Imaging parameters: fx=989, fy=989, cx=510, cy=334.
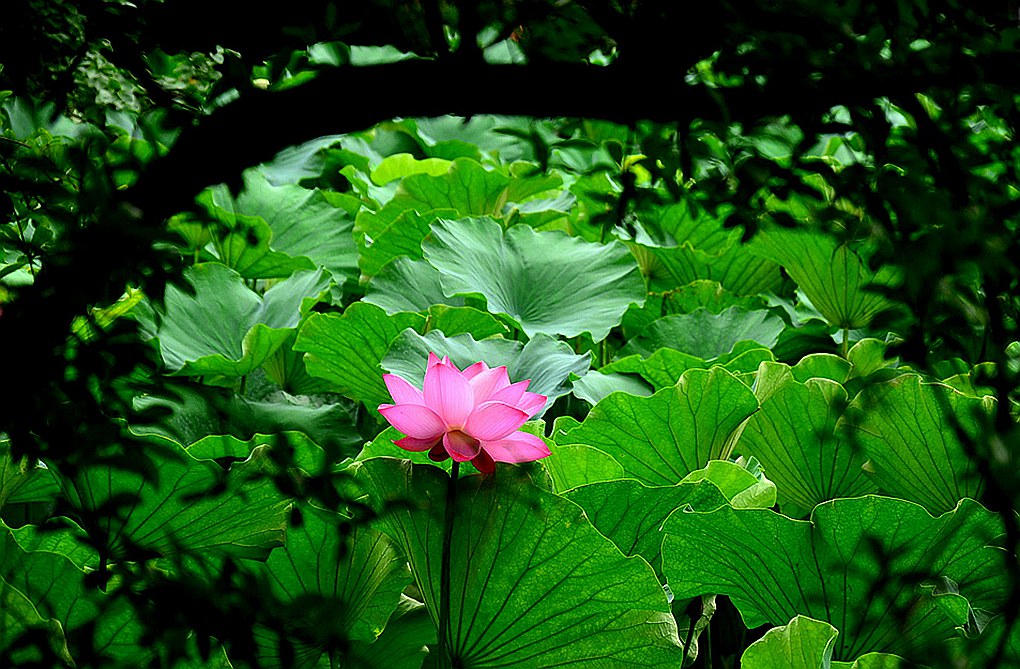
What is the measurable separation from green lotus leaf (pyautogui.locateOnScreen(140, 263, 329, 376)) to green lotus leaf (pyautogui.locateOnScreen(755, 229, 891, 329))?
A: 2.06 ft

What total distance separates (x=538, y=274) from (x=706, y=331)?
251 millimetres

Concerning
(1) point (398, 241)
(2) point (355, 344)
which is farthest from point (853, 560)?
(1) point (398, 241)

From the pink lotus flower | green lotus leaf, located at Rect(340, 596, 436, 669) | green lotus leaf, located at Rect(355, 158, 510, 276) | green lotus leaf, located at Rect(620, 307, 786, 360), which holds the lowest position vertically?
green lotus leaf, located at Rect(340, 596, 436, 669)

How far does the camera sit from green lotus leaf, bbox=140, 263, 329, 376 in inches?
47.3

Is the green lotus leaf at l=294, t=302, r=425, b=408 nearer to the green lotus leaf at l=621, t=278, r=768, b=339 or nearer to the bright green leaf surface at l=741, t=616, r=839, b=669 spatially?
the green lotus leaf at l=621, t=278, r=768, b=339

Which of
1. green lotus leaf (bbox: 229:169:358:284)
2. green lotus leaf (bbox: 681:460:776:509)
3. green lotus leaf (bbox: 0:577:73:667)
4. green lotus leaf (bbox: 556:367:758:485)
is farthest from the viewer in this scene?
green lotus leaf (bbox: 229:169:358:284)

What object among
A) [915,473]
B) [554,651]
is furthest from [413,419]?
[915,473]

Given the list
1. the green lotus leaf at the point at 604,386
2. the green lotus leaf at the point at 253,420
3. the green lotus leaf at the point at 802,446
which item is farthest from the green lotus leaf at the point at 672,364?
the green lotus leaf at the point at 253,420

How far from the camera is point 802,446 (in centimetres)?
101

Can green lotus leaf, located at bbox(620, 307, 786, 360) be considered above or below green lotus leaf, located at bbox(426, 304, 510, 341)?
below

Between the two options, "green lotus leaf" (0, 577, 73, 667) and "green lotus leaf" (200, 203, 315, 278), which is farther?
"green lotus leaf" (200, 203, 315, 278)

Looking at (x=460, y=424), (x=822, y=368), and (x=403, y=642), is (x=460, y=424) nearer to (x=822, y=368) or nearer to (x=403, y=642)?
(x=403, y=642)

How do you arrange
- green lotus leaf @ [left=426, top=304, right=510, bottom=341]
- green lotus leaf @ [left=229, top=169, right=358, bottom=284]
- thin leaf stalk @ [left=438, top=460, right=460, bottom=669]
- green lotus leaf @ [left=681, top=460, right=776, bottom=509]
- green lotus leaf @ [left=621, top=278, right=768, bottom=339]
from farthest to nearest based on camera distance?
1. green lotus leaf @ [left=229, top=169, right=358, bottom=284]
2. green lotus leaf @ [left=621, top=278, right=768, bottom=339]
3. green lotus leaf @ [left=426, top=304, right=510, bottom=341]
4. green lotus leaf @ [left=681, top=460, right=776, bottom=509]
5. thin leaf stalk @ [left=438, top=460, right=460, bottom=669]

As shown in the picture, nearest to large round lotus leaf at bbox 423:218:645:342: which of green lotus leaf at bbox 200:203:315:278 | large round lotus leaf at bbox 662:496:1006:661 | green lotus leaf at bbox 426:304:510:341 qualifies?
green lotus leaf at bbox 426:304:510:341
